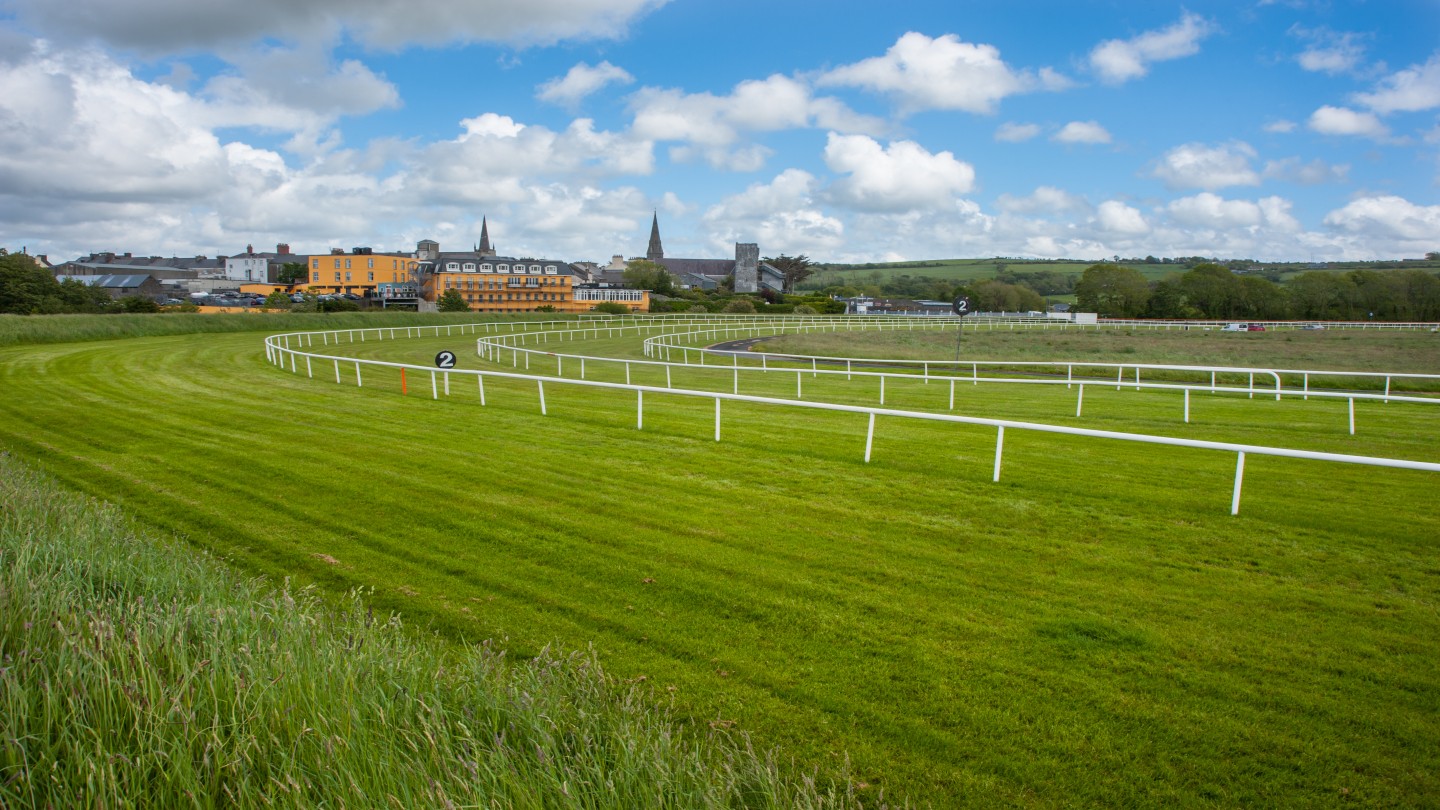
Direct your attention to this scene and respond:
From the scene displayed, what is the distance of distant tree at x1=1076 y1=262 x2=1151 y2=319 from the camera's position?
94.9 meters

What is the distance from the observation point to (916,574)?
5.35m

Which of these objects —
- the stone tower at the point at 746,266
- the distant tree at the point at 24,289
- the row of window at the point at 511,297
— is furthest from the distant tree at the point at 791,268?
the distant tree at the point at 24,289

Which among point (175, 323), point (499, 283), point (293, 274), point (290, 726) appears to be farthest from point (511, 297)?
point (290, 726)

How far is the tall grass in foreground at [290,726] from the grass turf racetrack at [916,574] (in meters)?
0.94

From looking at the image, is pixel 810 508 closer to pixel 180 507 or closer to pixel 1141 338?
pixel 180 507

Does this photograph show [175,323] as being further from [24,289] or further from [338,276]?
[338,276]

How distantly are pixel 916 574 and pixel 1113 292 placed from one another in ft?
347

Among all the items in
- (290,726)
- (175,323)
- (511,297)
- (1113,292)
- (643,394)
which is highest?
(1113,292)

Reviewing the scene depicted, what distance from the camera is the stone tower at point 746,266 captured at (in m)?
133

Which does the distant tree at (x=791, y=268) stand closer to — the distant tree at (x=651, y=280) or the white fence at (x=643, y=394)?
the distant tree at (x=651, y=280)

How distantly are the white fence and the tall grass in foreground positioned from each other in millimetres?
5512

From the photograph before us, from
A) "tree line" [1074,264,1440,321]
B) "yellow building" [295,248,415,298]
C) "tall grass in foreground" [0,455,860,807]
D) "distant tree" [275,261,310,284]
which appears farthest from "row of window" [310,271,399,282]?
"tall grass in foreground" [0,455,860,807]

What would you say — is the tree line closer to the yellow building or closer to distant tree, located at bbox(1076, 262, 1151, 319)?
distant tree, located at bbox(1076, 262, 1151, 319)

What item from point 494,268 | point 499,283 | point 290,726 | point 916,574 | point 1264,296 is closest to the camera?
point 290,726
